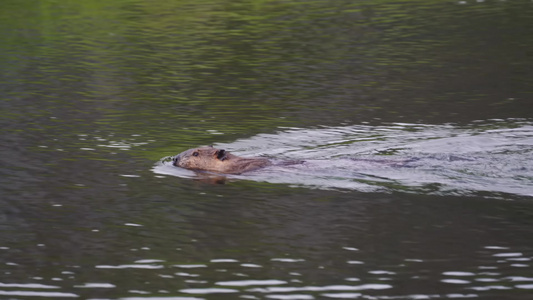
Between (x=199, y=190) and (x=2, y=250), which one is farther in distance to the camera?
(x=199, y=190)

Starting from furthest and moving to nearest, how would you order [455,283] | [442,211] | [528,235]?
[442,211]
[528,235]
[455,283]

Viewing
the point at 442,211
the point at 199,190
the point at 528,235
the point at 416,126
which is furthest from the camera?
the point at 416,126

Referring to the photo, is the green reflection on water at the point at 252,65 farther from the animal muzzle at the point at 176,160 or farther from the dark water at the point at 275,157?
the animal muzzle at the point at 176,160

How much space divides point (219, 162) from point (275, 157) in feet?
3.22

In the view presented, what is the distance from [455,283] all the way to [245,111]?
7596 millimetres

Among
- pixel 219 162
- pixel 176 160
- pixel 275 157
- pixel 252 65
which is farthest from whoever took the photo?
pixel 252 65

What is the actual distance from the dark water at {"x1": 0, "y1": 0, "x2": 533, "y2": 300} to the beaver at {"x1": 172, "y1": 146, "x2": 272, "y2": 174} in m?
0.29

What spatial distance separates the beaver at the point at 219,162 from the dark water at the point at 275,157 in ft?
0.95

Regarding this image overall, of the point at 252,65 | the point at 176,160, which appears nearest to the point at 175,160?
the point at 176,160

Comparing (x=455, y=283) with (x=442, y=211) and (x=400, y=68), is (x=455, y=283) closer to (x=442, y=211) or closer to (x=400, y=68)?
(x=442, y=211)

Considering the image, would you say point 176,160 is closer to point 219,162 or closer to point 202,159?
point 202,159

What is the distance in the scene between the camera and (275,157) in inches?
439

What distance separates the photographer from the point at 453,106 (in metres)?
13.7

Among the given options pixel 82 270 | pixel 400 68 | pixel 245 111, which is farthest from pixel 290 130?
pixel 82 270
